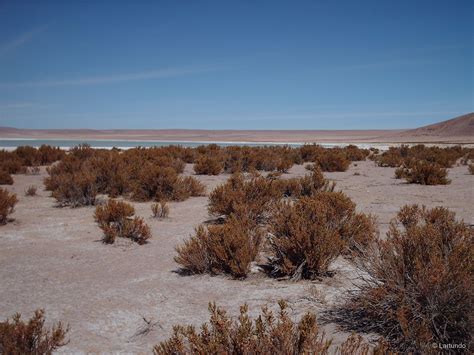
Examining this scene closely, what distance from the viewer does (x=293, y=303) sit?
435 centimetres

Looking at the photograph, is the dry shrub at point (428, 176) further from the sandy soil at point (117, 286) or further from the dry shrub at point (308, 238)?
the dry shrub at point (308, 238)

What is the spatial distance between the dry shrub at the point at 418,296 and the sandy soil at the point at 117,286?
0.41 m

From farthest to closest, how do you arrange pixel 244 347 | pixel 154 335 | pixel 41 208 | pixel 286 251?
pixel 41 208 < pixel 286 251 < pixel 154 335 < pixel 244 347

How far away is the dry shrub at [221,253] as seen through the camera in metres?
5.26

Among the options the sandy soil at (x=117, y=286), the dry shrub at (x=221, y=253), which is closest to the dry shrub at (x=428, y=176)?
the sandy soil at (x=117, y=286)

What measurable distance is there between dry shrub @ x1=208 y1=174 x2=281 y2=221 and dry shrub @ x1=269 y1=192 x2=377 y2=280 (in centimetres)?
183

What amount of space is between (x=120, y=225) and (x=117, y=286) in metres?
2.56

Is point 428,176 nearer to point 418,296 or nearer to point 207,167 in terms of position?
point 207,167

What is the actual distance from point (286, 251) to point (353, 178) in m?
11.4

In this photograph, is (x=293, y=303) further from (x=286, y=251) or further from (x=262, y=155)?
(x=262, y=155)

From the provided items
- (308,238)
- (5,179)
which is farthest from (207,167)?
(308,238)

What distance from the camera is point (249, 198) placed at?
8625 mm

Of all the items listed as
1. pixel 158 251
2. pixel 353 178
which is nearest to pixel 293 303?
pixel 158 251

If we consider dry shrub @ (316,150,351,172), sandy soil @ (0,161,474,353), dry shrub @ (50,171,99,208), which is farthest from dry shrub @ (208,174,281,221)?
dry shrub @ (316,150,351,172)
